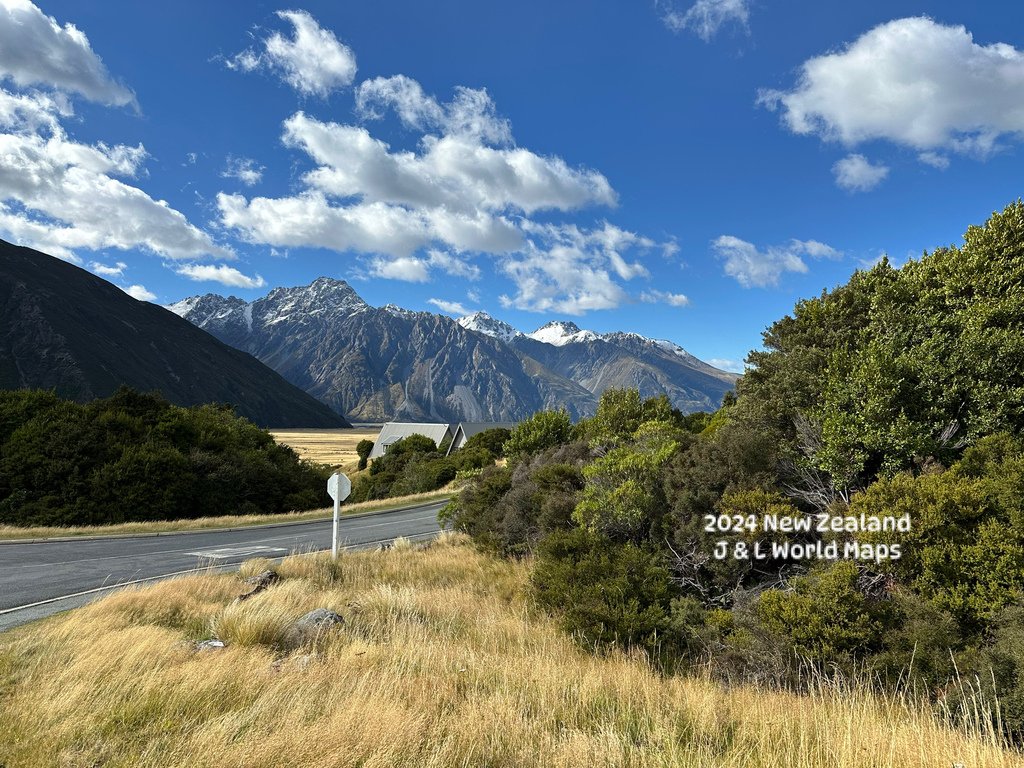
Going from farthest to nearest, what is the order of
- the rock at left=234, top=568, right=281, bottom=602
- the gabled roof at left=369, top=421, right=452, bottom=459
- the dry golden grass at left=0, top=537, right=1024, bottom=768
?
the gabled roof at left=369, top=421, right=452, bottom=459 < the rock at left=234, top=568, right=281, bottom=602 < the dry golden grass at left=0, top=537, right=1024, bottom=768

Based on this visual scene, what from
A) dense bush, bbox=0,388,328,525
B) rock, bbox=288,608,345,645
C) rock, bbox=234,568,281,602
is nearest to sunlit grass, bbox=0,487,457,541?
dense bush, bbox=0,388,328,525

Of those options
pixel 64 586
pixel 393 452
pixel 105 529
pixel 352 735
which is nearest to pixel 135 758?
pixel 352 735

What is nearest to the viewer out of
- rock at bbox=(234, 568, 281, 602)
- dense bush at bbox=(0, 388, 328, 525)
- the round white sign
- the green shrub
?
the green shrub

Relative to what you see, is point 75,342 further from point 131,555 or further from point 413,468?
point 131,555

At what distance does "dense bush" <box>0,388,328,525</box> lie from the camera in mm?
21702

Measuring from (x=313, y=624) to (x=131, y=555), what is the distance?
36.5 ft

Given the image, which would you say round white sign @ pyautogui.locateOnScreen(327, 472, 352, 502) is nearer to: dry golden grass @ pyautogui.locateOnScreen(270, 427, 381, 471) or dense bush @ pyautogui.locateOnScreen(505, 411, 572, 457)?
dense bush @ pyautogui.locateOnScreen(505, 411, 572, 457)

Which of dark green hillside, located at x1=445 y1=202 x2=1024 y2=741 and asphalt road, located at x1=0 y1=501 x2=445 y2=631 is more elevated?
dark green hillside, located at x1=445 y1=202 x2=1024 y2=741

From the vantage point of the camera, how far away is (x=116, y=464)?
23406 millimetres

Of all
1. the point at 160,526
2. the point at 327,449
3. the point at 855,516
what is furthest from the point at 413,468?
the point at 327,449

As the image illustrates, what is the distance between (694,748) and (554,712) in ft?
4.23

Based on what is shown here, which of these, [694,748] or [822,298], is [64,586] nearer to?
[694,748]

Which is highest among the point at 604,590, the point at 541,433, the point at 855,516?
the point at 541,433

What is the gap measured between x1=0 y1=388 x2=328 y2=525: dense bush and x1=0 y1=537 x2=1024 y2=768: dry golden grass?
19.4 m
